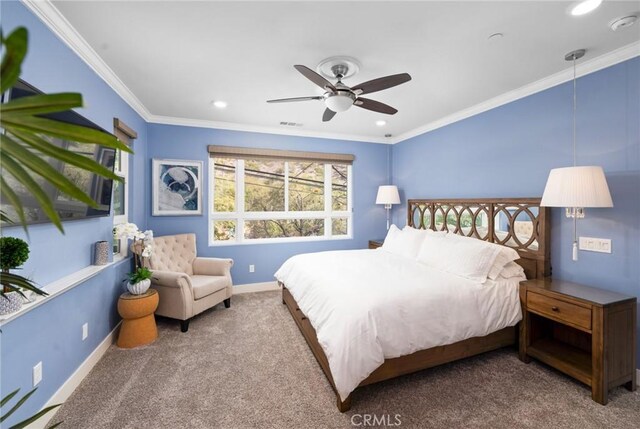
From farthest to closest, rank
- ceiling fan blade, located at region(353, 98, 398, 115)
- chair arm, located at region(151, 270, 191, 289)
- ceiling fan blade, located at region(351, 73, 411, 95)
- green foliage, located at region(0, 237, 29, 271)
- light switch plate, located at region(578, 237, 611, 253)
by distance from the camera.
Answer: chair arm, located at region(151, 270, 191, 289)
ceiling fan blade, located at region(353, 98, 398, 115)
light switch plate, located at region(578, 237, 611, 253)
ceiling fan blade, located at region(351, 73, 411, 95)
green foliage, located at region(0, 237, 29, 271)

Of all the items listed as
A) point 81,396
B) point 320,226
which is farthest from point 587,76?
point 81,396

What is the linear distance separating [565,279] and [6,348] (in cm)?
409

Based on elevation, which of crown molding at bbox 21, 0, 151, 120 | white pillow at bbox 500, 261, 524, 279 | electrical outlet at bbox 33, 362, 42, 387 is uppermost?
crown molding at bbox 21, 0, 151, 120

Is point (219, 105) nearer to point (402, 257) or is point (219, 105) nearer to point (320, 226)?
point (320, 226)

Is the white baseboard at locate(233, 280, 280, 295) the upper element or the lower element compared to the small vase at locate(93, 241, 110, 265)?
lower

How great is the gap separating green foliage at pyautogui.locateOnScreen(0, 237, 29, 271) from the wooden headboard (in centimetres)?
378

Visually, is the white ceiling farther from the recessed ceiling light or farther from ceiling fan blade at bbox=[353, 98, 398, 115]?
ceiling fan blade at bbox=[353, 98, 398, 115]

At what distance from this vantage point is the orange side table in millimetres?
2619

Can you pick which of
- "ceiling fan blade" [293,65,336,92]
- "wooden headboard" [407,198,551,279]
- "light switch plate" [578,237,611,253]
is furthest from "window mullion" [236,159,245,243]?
"light switch plate" [578,237,611,253]

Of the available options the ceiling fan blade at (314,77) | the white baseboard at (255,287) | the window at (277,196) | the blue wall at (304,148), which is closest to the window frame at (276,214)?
the window at (277,196)

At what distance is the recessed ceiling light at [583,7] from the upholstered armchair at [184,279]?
12.6 ft

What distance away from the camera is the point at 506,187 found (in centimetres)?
313

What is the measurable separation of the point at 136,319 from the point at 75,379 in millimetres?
652

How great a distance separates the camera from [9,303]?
52.8 inches
